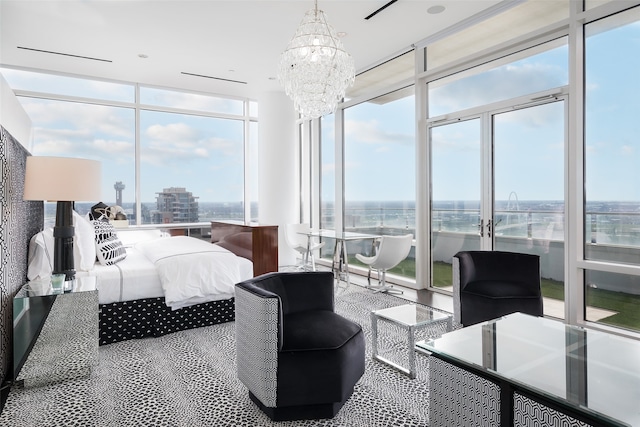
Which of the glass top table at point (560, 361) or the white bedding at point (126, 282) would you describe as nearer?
the glass top table at point (560, 361)

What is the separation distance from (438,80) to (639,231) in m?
2.83

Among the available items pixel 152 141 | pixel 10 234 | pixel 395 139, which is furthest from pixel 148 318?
pixel 152 141

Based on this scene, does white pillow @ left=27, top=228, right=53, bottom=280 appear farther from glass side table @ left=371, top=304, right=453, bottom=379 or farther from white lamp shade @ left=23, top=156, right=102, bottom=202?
glass side table @ left=371, top=304, right=453, bottom=379

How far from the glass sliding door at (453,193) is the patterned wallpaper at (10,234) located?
4.43 meters

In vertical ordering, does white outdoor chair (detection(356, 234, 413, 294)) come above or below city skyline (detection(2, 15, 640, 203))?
below

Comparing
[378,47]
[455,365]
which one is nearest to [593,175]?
[455,365]

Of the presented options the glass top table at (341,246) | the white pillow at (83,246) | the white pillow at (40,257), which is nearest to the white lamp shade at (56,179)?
the white pillow at (40,257)

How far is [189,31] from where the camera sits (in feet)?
15.6

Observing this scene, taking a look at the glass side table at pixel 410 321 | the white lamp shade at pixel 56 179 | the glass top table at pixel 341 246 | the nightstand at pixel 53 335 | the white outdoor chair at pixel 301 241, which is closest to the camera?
the nightstand at pixel 53 335

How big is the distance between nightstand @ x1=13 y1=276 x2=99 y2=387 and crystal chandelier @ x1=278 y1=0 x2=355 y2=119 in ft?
8.06

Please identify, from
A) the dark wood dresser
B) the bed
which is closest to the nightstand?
the bed

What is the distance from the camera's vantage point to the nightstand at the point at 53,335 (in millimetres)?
2508

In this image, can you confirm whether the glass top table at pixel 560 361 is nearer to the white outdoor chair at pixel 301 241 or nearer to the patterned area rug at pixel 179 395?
the patterned area rug at pixel 179 395

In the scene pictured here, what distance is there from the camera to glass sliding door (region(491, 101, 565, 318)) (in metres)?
3.86
